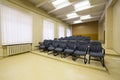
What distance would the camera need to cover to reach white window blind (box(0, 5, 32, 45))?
3928mm

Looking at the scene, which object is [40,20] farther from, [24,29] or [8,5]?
[8,5]

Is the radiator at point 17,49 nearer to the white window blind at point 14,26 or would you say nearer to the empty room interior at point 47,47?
the empty room interior at point 47,47

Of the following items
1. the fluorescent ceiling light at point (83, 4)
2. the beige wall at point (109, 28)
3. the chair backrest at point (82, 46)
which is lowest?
the chair backrest at point (82, 46)

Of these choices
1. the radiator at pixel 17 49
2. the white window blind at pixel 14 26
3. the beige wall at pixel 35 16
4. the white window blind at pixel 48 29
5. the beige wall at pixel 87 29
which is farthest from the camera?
the beige wall at pixel 87 29

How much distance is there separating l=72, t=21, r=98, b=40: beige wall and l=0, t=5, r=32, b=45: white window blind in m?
9.30

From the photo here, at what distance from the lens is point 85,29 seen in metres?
12.2

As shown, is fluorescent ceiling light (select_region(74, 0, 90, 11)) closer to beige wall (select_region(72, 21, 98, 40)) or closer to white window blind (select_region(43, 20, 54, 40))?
white window blind (select_region(43, 20, 54, 40))

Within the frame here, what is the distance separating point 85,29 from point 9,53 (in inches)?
442

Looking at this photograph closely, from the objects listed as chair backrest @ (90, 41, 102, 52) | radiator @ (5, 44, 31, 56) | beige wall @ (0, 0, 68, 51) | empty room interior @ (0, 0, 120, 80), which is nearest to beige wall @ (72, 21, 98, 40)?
empty room interior @ (0, 0, 120, 80)

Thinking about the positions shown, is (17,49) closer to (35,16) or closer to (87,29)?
(35,16)

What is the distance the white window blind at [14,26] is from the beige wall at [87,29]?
9.30m

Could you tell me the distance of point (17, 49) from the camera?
14.9 ft

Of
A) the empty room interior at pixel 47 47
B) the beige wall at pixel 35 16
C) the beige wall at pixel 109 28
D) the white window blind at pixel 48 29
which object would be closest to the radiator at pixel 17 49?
the empty room interior at pixel 47 47

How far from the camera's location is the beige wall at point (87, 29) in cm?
→ 1145
